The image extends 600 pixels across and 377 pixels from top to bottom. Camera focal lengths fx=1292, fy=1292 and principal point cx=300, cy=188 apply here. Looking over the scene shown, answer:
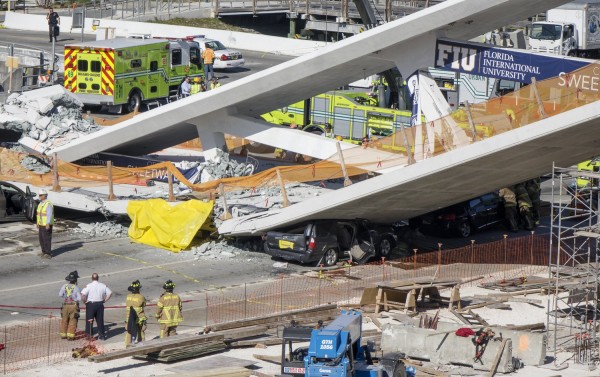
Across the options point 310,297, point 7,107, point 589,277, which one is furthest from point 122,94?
point 589,277

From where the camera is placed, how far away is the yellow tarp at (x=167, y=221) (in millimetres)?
31688

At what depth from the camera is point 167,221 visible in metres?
32.1

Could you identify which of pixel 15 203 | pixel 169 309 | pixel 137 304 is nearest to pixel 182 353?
pixel 169 309

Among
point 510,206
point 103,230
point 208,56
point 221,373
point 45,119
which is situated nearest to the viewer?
point 221,373

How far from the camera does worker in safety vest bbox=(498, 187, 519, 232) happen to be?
3503cm

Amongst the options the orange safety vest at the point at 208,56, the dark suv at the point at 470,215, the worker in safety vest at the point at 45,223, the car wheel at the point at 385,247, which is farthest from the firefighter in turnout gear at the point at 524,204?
the orange safety vest at the point at 208,56

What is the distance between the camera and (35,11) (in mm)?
75812

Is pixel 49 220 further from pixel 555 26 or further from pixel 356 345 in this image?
pixel 555 26

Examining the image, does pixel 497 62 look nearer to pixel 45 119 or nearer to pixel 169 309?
pixel 169 309

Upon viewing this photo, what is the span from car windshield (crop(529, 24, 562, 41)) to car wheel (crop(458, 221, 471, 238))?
84.0 ft

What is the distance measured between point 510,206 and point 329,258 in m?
6.70

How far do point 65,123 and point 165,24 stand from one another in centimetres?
3018

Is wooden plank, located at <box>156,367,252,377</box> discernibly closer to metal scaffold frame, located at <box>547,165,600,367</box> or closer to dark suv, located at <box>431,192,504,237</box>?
metal scaffold frame, located at <box>547,165,600,367</box>

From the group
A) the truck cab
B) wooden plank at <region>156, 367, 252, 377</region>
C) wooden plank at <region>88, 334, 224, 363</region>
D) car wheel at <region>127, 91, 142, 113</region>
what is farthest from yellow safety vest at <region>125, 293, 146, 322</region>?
the truck cab
